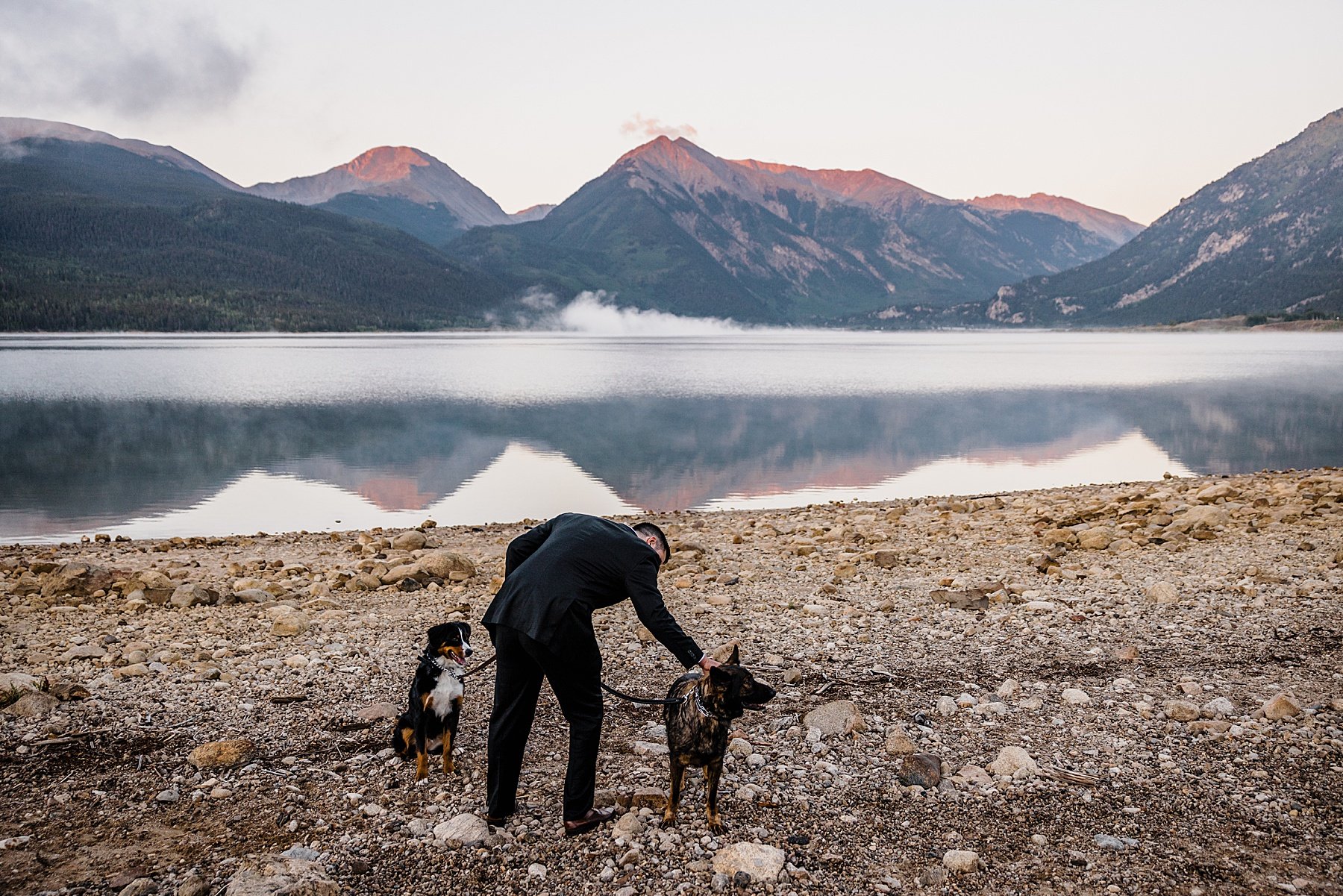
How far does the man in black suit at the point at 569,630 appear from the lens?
17.2ft

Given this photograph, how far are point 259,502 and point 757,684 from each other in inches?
917

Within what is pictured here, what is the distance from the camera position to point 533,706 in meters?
5.61

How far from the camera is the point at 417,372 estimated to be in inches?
3477

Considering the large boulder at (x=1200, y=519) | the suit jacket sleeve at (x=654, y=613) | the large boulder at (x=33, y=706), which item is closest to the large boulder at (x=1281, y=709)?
the suit jacket sleeve at (x=654, y=613)

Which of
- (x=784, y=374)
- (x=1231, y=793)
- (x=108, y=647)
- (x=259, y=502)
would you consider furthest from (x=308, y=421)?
(x=784, y=374)

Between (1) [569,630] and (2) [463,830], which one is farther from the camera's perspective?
(2) [463,830]

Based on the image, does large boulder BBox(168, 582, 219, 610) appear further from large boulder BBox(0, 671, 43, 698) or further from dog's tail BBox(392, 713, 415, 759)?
dog's tail BBox(392, 713, 415, 759)

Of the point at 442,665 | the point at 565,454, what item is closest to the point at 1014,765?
the point at 442,665

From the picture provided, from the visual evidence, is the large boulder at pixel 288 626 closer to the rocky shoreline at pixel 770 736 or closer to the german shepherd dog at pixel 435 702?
the rocky shoreline at pixel 770 736

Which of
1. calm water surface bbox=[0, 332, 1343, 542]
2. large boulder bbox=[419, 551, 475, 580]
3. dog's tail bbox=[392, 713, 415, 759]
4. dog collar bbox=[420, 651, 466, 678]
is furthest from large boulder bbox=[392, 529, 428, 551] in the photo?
dog collar bbox=[420, 651, 466, 678]

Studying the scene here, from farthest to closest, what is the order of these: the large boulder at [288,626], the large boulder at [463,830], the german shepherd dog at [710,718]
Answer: the large boulder at [288,626] < the large boulder at [463,830] < the german shepherd dog at [710,718]

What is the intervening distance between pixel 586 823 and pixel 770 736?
6.38 ft

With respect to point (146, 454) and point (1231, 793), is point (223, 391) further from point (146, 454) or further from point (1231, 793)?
point (1231, 793)

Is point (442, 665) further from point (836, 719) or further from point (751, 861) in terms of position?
point (836, 719)
